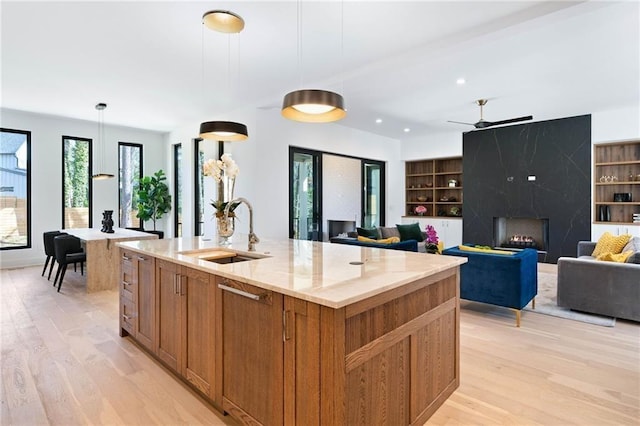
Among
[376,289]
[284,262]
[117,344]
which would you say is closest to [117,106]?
[117,344]

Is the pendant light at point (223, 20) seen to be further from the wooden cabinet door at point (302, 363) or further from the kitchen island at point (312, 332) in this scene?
the wooden cabinet door at point (302, 363)

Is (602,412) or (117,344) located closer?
(602,412)

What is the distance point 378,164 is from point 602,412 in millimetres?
7197

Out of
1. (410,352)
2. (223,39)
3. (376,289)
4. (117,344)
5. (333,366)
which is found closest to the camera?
(333,366)

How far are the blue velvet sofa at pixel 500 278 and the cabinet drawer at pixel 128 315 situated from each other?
324 cm

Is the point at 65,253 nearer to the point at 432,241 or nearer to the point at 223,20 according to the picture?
the point at 223,20

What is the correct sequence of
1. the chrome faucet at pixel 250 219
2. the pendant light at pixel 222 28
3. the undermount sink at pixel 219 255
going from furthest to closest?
the pendant light at pixel 222 28 < the chrome faucet at pixel 250 219 < the undermount sink at pixel 219 255

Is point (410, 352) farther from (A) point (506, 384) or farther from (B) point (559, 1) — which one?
(B) point (559, 1)

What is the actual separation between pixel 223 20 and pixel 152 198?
608 centimetres

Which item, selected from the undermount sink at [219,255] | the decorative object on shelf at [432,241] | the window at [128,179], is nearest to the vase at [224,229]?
the undermount sink at [219,255]

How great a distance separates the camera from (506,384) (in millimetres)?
2482

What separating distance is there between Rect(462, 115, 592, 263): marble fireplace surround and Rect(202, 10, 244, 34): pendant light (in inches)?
259

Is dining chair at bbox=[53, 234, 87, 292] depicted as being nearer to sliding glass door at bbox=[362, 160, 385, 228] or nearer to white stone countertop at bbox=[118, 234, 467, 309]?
white stone countertop at bbox=[118, 234, 467, 309]

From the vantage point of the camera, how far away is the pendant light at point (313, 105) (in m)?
2.09
